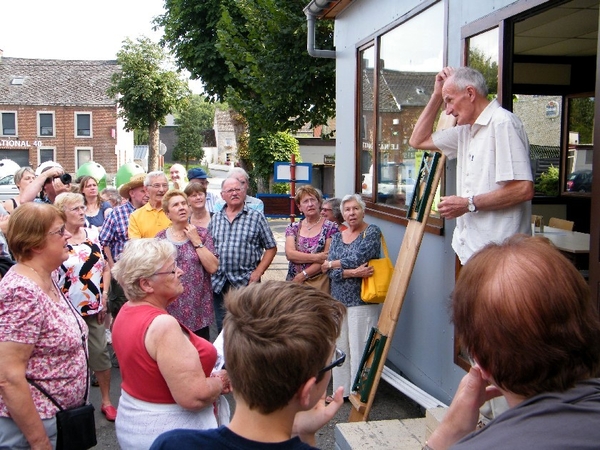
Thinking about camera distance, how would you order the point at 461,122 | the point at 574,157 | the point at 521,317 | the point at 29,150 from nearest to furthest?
1. the point at 521,317
2. the point at 461,122
3. the point at 574,157
4. the point at 29,150

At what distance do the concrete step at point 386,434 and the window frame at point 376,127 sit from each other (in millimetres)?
1436

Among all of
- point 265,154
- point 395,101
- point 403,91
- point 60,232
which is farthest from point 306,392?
A: point 265,154

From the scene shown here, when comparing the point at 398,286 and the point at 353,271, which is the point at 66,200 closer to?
the point at 353,271

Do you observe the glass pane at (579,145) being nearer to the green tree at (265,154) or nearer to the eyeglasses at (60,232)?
the eyeglasses at (60,232)

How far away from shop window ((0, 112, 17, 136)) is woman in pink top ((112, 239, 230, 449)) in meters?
49.8

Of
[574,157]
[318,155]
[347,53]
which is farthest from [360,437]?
[318,155]

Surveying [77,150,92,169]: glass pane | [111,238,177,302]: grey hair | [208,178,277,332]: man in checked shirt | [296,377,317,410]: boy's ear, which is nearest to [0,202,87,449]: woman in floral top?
[111,238,177,302]: grey hair

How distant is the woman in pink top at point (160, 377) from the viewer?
248cm

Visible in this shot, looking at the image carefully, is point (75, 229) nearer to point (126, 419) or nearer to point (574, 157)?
point (126, 419)

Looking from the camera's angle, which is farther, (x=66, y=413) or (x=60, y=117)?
(x=60, y=117)

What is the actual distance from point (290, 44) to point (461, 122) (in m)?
9.03

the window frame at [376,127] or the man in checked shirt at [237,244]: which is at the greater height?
the window frame at [376,127]

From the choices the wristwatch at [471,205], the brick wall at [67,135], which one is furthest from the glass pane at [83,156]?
the wristwatch at [471,205]

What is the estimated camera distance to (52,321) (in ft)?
9.37
